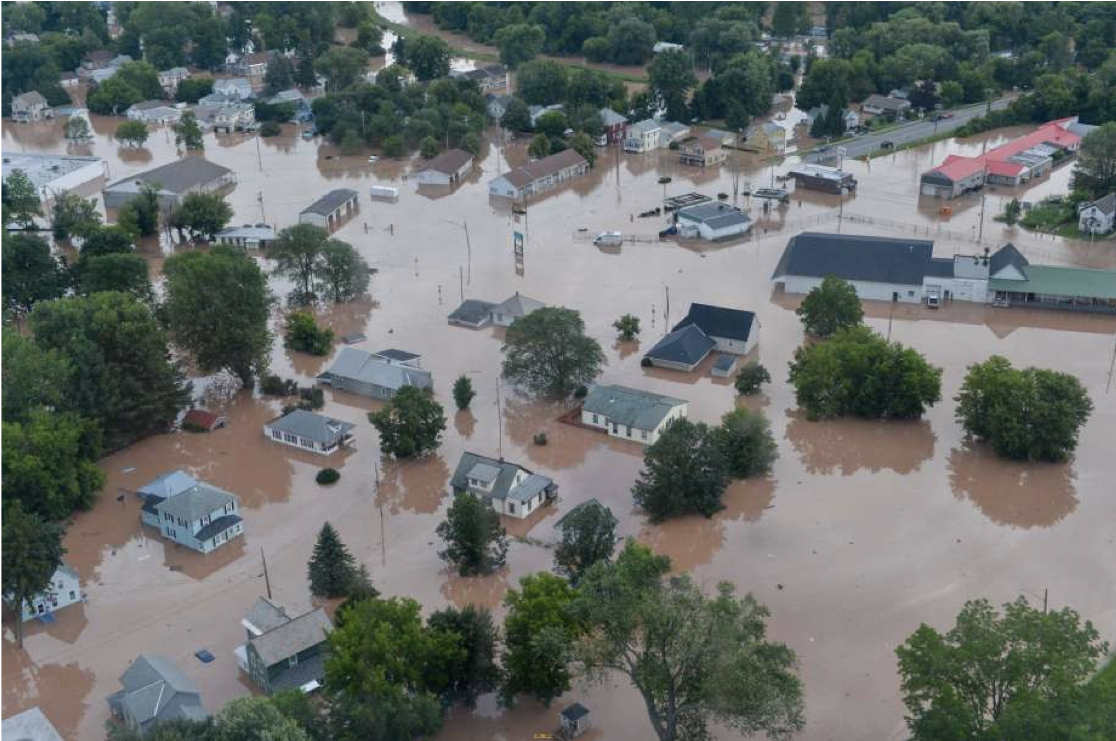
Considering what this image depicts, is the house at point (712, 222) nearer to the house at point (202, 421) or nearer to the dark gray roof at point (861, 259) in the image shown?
the dark gray roof at point (861, 259)

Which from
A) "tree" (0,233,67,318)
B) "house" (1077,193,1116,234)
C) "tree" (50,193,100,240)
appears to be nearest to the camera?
"tree" (0,233,67,318)

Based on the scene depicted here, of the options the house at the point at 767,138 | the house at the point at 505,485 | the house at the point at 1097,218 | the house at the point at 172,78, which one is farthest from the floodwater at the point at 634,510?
the house at the point at 172,78

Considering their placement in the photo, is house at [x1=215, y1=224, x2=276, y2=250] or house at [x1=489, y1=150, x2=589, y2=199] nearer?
house at [x1=215, y1=224, x2=276, y2=250]

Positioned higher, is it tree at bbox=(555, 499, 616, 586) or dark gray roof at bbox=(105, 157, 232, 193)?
tree at bbox=(555, 499, 616, 586)

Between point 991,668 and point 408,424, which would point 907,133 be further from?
point 991,668

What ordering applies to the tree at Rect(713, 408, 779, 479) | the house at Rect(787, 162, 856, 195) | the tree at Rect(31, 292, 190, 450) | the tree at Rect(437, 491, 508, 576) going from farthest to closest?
the house at Rect(787, 162, 856, 195)
the tree at Rect(31, 292, 190, 450)
the tree at Rect(713, 408, 779, 479)
the tree at Rect(437, 491, 508, 576)

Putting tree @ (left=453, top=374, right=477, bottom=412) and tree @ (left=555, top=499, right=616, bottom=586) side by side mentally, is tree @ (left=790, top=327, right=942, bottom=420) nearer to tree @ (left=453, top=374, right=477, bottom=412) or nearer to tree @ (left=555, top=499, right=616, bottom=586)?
tree @ (left=453, top=374, right=477, bottom=412)

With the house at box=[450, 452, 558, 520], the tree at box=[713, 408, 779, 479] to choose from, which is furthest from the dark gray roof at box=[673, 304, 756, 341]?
the house at box=[450, 452, 558, 520]

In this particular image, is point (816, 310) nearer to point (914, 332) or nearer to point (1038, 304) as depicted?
point (914, 332)
